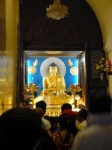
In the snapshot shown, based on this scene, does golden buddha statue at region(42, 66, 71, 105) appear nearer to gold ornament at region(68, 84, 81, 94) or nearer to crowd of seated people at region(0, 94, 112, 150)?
gold ornament at region(68, 84, 81, 94)

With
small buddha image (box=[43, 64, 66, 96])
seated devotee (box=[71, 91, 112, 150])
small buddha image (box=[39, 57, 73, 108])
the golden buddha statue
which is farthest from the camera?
small buddha image (box=[43, 64, 66, 96])

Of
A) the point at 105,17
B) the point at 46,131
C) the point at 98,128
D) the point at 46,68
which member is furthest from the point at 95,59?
the point at 46,131

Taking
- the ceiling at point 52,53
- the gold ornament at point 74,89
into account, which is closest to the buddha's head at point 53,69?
the ceiling at point 52,53

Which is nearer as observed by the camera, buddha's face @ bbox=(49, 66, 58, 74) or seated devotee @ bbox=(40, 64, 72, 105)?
seated devotee @ bbox=(40, 64, 72, 105)

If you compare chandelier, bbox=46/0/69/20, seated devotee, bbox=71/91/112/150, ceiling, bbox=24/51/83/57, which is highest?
chandelier, bbox=46/0/69/20

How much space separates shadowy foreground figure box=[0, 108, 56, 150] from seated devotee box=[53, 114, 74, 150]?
2.08 metres

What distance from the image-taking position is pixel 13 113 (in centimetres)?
143

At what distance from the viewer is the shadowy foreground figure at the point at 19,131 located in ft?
4.48

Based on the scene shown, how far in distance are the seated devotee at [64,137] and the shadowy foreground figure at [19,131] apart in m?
2.08

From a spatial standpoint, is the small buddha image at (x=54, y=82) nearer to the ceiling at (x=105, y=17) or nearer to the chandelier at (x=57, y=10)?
the ceiling at (x=105, y=17)

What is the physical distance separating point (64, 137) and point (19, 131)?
7.22 feet

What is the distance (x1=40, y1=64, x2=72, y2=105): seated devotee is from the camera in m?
11.0

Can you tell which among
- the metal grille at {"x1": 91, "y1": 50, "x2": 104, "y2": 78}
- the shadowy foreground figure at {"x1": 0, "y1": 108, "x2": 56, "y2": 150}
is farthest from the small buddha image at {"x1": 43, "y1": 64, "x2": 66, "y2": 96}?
the shadowy foreground figure at {"x1": 0, "y1": 108, "x2": 56, "y2": 150}

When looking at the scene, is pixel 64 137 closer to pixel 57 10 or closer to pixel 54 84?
pixel 57 10
